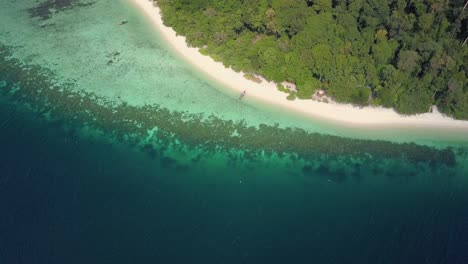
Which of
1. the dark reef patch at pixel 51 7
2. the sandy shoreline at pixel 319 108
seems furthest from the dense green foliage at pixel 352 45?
the dark reef patch at pixel 51 7

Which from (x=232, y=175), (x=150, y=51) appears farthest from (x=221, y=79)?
(x=232, y=175)

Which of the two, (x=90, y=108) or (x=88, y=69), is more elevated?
(x=88, y=69)

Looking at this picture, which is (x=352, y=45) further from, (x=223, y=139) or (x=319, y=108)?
(x=223, y=139)

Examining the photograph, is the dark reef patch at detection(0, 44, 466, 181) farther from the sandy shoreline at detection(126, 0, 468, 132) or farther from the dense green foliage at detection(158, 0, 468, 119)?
the dense green foliage at detection(158, 0, 468, 119)

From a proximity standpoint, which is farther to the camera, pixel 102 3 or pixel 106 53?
pixel 102 3

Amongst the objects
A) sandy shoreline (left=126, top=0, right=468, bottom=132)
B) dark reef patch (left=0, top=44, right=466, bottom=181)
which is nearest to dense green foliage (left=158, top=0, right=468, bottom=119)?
sandy shoreline (left=126, top=0, right=468, bottom=132)

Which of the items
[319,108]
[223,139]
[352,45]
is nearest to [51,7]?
[223,139]

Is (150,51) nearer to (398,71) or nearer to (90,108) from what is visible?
(90,108)
